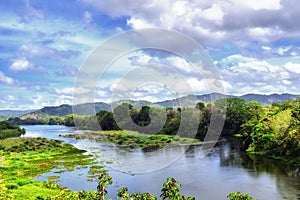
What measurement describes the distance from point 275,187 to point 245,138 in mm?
25667

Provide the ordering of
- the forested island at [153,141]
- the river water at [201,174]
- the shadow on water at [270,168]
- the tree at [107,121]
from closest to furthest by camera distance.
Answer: the forested island at [153,141] < the river water at [201,174] < the shadow on water at [270,168] < the tree at [107,121]

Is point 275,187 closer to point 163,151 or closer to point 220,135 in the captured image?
point 163,151

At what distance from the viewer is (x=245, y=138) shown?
5594 cm

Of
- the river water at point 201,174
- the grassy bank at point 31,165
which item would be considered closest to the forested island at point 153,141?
the grassy bank at point 31,165

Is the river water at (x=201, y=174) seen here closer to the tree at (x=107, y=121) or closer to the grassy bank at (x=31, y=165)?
the grassy bank at (x=31, y=165)

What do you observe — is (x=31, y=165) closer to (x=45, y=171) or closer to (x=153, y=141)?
(x=45, y=171)

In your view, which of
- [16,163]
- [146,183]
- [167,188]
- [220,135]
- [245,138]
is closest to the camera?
[167,188]

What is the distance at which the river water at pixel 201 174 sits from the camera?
29.6m

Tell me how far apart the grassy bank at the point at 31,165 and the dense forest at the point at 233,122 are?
85.7 ft

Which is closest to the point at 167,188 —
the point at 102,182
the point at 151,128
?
the point at 102,182

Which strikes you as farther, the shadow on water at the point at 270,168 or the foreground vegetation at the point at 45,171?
the shadow on water at the point at 270,168

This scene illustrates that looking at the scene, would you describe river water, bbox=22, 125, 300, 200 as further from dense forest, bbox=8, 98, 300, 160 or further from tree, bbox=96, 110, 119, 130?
tree, bbox=96, 110, 119, 130

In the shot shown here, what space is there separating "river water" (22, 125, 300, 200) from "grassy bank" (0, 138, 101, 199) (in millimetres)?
2125

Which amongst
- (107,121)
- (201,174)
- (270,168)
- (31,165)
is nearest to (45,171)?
(31,165)
